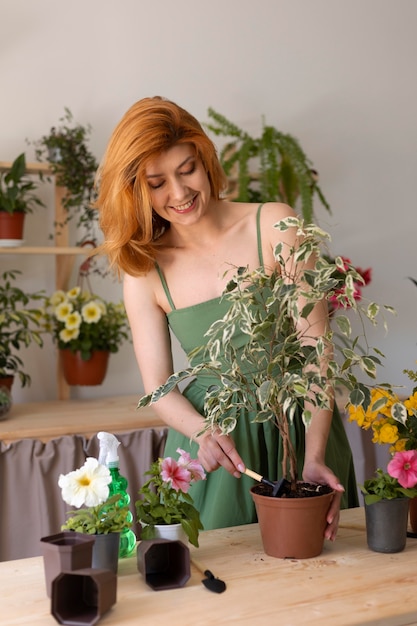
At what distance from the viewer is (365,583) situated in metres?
1.36

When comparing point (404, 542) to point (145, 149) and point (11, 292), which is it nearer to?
point (145, 149)

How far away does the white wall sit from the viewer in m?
3.46

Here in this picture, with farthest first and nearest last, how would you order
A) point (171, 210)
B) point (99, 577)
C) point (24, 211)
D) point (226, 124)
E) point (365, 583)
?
1. point (226, 124)
2. point (24, 211)
3. point (171, 210)
4. point (365, 583)
5. point (99, 577)

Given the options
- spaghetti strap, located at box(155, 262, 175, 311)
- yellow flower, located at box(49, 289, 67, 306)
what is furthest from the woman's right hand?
yellow flower, located at box(49, 289, 67, 306)

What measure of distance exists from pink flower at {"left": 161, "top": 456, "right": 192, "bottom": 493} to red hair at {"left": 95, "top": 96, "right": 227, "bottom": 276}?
0.63 m

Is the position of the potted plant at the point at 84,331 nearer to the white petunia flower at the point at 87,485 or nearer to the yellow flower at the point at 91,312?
the yellow flower at the point at 91,312

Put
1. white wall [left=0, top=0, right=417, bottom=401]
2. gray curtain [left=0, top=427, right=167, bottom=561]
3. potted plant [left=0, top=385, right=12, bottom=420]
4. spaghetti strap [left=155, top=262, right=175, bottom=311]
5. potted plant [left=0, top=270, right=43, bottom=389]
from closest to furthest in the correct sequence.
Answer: spaghetti strap [left=155, top=262, right=175, bottom=311] → gray curtain [left=0, top=427, right=167, bottom=561] → potted plant [left=0, top=385, right=12, bottom=420] → potted plant [left=0, top=270, right=43, bottom=389] → white wall [left=0, top=0, right=417, bottom=401]

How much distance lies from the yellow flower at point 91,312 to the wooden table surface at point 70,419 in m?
0.34

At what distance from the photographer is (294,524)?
4.77ft

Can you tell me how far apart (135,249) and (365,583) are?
951 mm

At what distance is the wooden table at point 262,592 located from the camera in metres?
1.23

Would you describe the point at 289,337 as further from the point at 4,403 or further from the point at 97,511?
the point at 4,403

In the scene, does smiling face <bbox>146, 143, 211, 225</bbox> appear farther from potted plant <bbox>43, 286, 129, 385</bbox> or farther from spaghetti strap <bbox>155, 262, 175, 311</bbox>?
potted plant <bbox>43, 286, 129, 385</bbox>

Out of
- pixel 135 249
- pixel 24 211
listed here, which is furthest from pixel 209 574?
pixel 24 211
